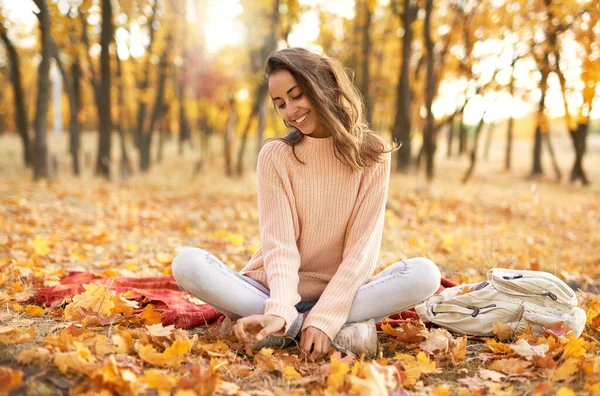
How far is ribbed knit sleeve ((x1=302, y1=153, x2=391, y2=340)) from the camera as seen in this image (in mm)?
2438

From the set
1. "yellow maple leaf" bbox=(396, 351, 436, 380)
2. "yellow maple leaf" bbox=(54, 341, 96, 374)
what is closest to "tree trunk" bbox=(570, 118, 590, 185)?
"yellow maple leaf" bbox=(396, 351, 436, 380)

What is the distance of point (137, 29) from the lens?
41.5 feet

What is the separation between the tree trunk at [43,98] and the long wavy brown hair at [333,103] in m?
7.01

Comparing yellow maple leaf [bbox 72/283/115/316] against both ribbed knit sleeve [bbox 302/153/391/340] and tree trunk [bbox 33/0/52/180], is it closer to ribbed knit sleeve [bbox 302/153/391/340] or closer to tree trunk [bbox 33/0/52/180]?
ribbed knit sleeve [bbox 302/153/391/340]

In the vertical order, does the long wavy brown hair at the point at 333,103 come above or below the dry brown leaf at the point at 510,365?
above

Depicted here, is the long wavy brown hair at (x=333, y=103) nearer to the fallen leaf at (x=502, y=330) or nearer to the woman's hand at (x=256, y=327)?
the woman's hand at (x=256, y=327)

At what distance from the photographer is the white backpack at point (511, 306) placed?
8.82ft

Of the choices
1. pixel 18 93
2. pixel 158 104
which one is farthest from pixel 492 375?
pixel 158 104

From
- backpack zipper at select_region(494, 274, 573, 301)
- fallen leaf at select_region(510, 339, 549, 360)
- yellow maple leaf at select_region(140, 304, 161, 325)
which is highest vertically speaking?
backpack zipper at select_region(494, 274, 573, 301)

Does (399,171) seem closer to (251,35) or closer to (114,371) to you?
(251,35)

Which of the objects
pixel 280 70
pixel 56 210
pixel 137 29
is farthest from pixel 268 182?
pixel 137 29

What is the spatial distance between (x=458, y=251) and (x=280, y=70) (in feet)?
10.6

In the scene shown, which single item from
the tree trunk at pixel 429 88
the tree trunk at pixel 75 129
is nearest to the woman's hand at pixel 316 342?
the tree trunk at pixel 429 88

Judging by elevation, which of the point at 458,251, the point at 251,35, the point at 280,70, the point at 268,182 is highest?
the point at 251,35
